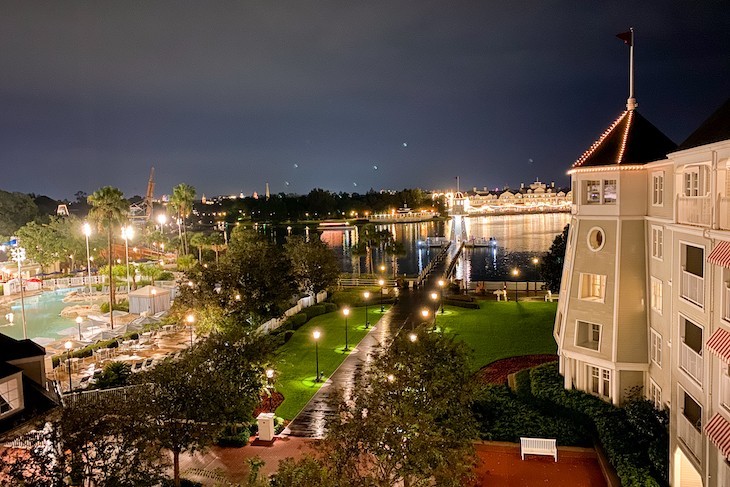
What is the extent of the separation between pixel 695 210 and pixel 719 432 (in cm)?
579

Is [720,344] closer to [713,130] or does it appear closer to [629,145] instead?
[713,130]

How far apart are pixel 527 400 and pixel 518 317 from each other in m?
16.6

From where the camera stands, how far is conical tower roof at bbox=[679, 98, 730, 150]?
12789 mm

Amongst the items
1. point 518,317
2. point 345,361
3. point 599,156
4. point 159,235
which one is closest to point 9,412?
point 345,361

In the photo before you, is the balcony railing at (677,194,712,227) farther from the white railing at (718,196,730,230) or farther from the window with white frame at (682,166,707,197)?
the white railing at (718,196,730,230)

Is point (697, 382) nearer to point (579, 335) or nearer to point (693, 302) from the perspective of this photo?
point (693, 302)

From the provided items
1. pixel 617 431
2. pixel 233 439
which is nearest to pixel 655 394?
pixel 617 431

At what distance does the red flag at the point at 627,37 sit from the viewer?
70.6ft

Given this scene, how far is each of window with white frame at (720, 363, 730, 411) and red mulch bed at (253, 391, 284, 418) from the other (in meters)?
16.9

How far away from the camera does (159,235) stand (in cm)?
8406

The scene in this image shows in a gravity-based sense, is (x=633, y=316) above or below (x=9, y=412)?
above

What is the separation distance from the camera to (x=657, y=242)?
19359 millimetres

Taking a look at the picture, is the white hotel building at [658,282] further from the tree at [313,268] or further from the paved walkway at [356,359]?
the tree at [313,268]

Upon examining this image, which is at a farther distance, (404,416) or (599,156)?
(599,156)
